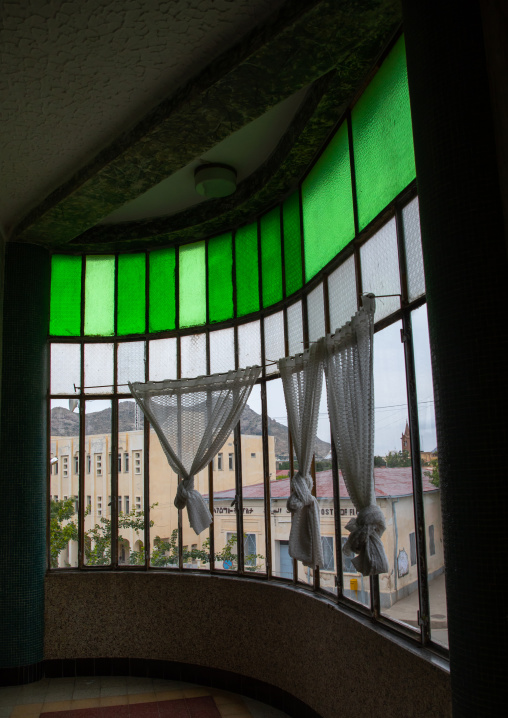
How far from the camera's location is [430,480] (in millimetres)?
2602

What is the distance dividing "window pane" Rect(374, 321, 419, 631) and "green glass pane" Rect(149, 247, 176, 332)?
8.32ft

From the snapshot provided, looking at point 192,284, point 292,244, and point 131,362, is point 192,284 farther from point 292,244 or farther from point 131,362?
point 292,244

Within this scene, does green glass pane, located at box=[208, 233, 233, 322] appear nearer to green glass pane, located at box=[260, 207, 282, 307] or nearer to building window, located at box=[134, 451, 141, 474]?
green glass pane, located at box=[260, 207, 282, 307]

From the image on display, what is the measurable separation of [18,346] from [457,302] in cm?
401

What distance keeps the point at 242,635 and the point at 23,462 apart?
2.22 m

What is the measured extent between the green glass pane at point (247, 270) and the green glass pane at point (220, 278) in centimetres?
8

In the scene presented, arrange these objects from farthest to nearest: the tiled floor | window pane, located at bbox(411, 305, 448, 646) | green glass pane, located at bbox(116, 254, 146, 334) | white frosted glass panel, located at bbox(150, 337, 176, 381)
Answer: green glass pane, located at bbox(116, 254, 146, 334) → white frosted glass panel, located at bbox(150, 337, 176, 381) → the tiled floor → window pane, located at bbox(411, 305, 448, 646)

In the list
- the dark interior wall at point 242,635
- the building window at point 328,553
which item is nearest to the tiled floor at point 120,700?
the dark interior wall at point 242,635

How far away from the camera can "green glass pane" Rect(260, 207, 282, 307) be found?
4449 mm

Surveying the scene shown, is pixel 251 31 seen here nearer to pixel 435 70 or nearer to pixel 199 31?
pixel 199 31

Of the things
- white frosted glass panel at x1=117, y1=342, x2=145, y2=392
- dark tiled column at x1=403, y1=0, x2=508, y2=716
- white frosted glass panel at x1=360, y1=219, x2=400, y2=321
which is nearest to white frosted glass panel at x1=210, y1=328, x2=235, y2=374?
white frosted glass panel at x1=117, y1=342, x2=145, y2=392

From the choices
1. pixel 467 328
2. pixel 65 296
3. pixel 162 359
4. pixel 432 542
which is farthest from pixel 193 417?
pixel 467 328

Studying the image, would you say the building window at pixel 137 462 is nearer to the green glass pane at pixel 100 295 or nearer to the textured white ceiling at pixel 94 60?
the green glass pane at pixel 100 295

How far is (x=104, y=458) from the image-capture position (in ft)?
16.7
